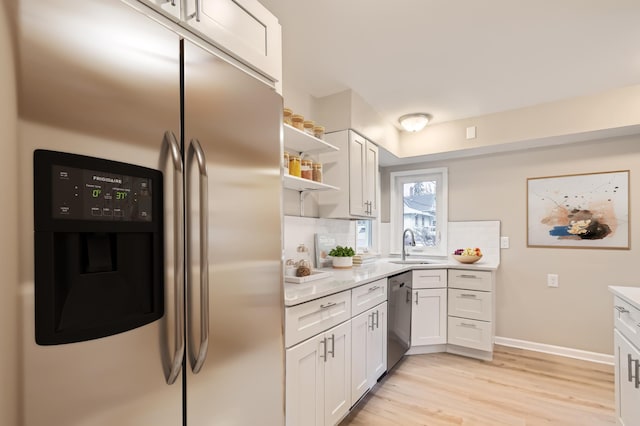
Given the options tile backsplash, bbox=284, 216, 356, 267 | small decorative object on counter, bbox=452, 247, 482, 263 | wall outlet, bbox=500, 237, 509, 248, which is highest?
tile backsplash, bbox=284, 216, 356, 267

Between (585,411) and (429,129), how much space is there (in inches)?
111

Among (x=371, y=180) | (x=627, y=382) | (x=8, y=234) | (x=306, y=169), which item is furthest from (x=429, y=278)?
(x=8, y=234)

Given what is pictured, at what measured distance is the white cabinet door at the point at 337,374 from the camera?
1688mm

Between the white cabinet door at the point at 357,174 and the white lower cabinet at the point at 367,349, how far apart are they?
89cm

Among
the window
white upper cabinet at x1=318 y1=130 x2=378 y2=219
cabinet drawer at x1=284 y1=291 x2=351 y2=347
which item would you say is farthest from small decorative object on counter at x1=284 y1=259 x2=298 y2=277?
the window

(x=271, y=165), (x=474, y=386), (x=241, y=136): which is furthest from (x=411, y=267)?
(x=241, y=136)

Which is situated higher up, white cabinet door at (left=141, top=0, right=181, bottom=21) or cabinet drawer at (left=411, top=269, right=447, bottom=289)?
white cabinet door at (left=141, top=0, right=181, bottom=21)

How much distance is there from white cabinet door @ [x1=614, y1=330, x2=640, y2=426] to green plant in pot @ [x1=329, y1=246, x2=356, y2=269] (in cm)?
177

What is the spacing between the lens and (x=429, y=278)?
3.08 metres

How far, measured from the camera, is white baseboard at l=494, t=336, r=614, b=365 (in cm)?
289

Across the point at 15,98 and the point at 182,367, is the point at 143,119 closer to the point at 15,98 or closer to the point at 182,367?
the point at 15,98

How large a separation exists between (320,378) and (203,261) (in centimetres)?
110

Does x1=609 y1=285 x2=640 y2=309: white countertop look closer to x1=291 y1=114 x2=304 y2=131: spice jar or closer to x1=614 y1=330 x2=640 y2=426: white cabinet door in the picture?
x1=614 y1=330 x2=640 y2=426: white cabinet door

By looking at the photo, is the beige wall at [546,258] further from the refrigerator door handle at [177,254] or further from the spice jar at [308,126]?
the refrigerator door handle at [177,254]
